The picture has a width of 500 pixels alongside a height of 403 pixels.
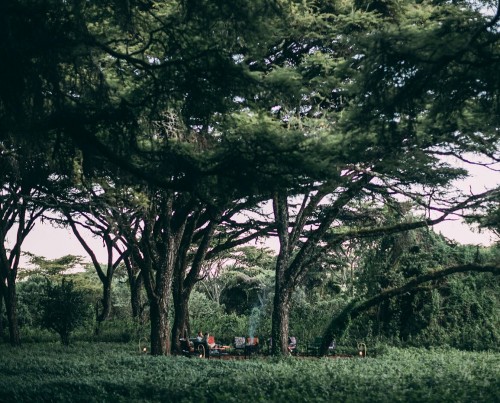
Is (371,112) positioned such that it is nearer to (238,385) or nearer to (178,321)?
(238,385)

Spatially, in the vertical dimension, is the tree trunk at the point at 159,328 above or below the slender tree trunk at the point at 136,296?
below

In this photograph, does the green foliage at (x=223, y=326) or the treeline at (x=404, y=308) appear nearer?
the treeline at (x=404, y=308)

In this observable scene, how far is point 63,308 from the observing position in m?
25.8

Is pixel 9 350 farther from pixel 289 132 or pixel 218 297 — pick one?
pixel 218 297

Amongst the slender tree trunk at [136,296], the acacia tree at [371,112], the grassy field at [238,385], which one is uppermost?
the acacia tree at [371,112]

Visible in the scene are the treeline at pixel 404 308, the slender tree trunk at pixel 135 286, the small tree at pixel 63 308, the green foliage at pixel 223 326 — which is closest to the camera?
the treeline at pixel 404 308

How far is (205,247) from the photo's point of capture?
76.9 ft

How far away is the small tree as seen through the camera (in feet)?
84.6

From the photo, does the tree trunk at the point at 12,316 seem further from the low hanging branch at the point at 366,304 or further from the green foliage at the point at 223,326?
the low hanging branch at the point at 366,304

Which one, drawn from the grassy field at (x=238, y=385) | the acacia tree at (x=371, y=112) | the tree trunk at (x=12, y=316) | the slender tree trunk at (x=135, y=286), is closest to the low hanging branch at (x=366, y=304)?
the acacia tree at (x=371, y=112)

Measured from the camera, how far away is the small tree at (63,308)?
25.8 meters

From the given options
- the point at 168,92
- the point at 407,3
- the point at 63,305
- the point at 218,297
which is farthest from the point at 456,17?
the point at 218,297

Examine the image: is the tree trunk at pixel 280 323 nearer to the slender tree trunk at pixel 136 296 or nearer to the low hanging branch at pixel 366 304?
the low hanging branch at pixel 366 304

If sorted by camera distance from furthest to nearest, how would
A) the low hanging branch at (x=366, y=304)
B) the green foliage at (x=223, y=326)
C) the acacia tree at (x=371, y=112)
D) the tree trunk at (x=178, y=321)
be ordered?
1. the green foliage at (x=223, y=326)
2. the tree trunk at (x=178, y=321)
3. the low hanging branch at (x=366, y=304)
4. the acacia tree at (x=371, y=112)
